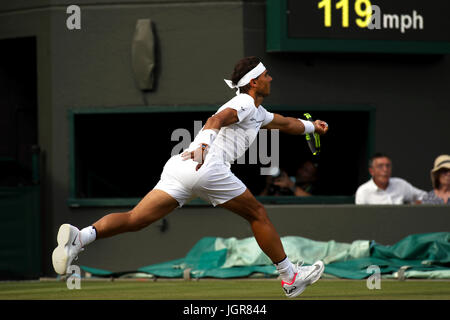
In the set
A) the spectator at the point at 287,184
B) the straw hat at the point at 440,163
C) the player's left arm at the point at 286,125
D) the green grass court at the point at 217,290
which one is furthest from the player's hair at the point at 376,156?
the player's left arm at the point at 286,125

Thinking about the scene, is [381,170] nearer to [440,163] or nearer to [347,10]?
[440,163]

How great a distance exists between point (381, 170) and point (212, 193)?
16.2ft

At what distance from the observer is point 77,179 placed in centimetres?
1362

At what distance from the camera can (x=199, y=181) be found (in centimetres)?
799

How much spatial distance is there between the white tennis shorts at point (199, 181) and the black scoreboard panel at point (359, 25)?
197 inches

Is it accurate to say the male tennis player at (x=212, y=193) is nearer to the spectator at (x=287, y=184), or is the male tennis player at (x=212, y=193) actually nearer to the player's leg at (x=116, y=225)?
the player's leg at (x=116, y=225)

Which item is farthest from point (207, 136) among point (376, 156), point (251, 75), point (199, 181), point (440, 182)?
point (440, 182)

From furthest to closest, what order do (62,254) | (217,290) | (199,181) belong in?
(217,290) → (199,181) → (62,254)

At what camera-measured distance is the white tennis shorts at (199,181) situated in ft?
26.2

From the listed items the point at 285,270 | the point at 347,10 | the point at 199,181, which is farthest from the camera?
the point at 347,10

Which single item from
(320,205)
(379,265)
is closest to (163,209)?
(379,265)

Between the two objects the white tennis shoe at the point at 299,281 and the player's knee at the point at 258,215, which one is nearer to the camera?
the player's knee at the point at 258,215

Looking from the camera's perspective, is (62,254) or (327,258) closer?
(62,254)

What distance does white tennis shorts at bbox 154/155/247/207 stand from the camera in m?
7.98
